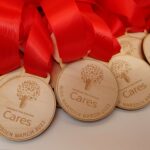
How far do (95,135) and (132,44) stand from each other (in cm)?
27

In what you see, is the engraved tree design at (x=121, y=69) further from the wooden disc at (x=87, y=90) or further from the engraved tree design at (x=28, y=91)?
the engraved tree design at (x=28, y=91)

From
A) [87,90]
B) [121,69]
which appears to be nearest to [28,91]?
[87,90]

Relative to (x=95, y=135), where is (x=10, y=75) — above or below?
above

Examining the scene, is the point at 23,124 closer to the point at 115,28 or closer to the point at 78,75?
the point at 78,75

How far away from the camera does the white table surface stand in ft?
2.12

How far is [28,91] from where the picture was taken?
663mm

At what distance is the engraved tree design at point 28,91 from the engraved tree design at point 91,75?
108 mm

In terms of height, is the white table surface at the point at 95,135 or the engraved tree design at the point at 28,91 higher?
the engraved tree design at the point at 28,91

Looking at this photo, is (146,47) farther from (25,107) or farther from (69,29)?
(25,107)

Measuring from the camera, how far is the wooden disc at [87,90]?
0.68 meters

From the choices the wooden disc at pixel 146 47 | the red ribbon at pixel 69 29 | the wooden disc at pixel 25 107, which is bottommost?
the wooden disc at pixel 146 47

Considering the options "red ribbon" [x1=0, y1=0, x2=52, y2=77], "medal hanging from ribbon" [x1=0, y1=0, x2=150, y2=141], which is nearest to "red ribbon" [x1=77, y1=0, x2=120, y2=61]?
"medal hanging from ribbon" [x1=0, y1=0, x2=150, y2=141]

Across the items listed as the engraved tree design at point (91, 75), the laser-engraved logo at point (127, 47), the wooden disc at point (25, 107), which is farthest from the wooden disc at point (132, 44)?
the wooden disc at point (25, 107)

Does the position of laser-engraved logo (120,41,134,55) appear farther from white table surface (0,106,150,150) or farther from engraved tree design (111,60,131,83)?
white table surface (0,106,150,150)
